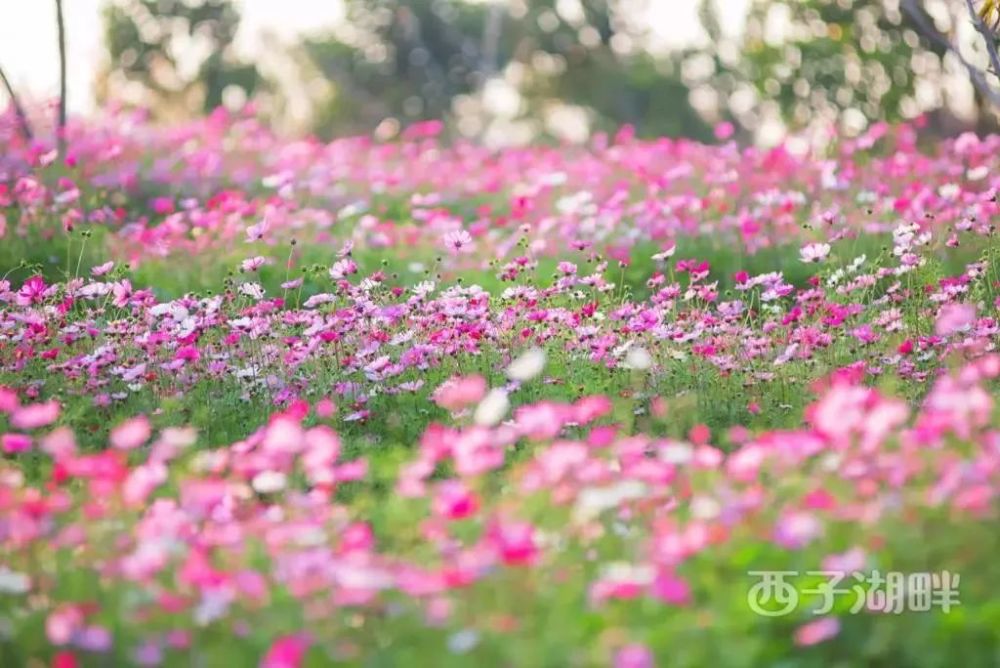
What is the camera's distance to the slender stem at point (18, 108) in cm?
862

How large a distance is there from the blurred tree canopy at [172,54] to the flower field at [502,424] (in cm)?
1212

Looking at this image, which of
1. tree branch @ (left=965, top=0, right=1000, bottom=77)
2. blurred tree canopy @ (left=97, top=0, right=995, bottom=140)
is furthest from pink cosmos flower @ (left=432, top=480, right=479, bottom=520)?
blurred tree canopy @ (left=97, top=0, right=995, bottom=140)

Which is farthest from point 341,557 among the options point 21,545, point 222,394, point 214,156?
point 214,156

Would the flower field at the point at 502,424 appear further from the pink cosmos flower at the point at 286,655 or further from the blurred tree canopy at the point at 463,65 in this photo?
the blurred tree canopy at the point at 463,65

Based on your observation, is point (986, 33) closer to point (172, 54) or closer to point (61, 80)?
point (61, 80)

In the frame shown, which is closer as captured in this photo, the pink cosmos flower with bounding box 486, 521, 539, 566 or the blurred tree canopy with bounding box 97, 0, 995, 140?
the pink cosmos flower with bounding box 486, 521, 539, 566

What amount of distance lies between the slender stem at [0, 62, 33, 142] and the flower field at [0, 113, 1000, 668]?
0.28m

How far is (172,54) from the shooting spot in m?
22.9

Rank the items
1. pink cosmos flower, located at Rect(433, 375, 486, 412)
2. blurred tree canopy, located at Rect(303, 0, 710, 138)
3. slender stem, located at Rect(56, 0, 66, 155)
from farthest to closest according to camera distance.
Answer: blurred tree canopy, located at Rect(303, 0, 710, 138) < slender stem, located at Rect(56, 0, 66, 155) < pink cosmos flower, located at Rect(433, 375, 486, 412)

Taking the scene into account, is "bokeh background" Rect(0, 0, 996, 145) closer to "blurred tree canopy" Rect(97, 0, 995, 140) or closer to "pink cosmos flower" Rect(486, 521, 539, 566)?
"blurred tree canopy" Rect(97, 0, 995, 140)

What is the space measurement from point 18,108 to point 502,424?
586 cm

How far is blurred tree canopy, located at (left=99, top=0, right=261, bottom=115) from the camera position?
22.4m

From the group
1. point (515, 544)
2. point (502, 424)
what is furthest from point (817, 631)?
point (502, 424)

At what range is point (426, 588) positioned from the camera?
2662 mm
